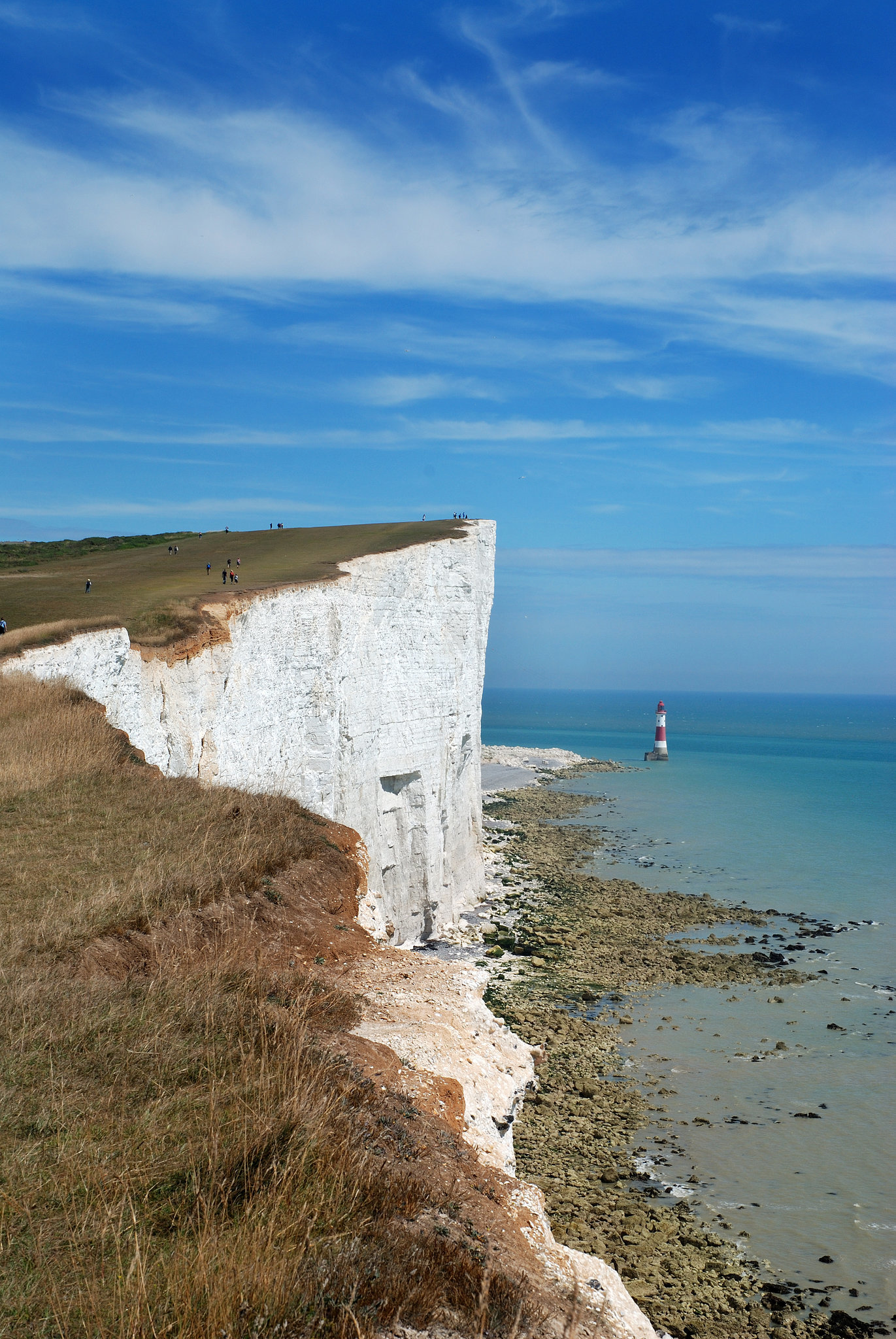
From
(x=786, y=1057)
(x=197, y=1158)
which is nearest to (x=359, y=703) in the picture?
(x=786, y=1057)

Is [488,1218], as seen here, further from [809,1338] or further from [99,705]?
[99,705]

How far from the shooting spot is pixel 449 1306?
342cm

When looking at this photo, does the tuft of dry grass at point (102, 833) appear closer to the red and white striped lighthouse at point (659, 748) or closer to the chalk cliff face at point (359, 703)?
the chalk cliff face at point (359, 703)

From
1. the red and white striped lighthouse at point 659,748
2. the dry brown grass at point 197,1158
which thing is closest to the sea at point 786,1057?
the dry brown grass at point 197,1158

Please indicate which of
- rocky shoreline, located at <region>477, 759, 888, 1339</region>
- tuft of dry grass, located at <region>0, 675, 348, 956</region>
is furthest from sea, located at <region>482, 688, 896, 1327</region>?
tuft of dry grass, located at <region>0, 675, 348, 956</region>

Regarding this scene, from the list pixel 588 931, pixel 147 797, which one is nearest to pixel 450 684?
pixel 588 931

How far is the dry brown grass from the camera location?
119 inches

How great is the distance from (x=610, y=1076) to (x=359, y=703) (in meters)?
10.3

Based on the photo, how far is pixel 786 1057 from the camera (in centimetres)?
1673

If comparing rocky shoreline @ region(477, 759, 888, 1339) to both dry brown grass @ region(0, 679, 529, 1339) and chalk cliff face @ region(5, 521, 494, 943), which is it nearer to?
chalk cliff face @ region(5, 521, 494, 943)

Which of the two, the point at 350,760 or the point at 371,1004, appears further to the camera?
the point at 350,760

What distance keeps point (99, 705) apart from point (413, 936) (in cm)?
1197

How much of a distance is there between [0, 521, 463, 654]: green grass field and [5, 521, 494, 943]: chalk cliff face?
2.62ft

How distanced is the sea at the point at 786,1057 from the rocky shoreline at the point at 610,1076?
42 centimetres
